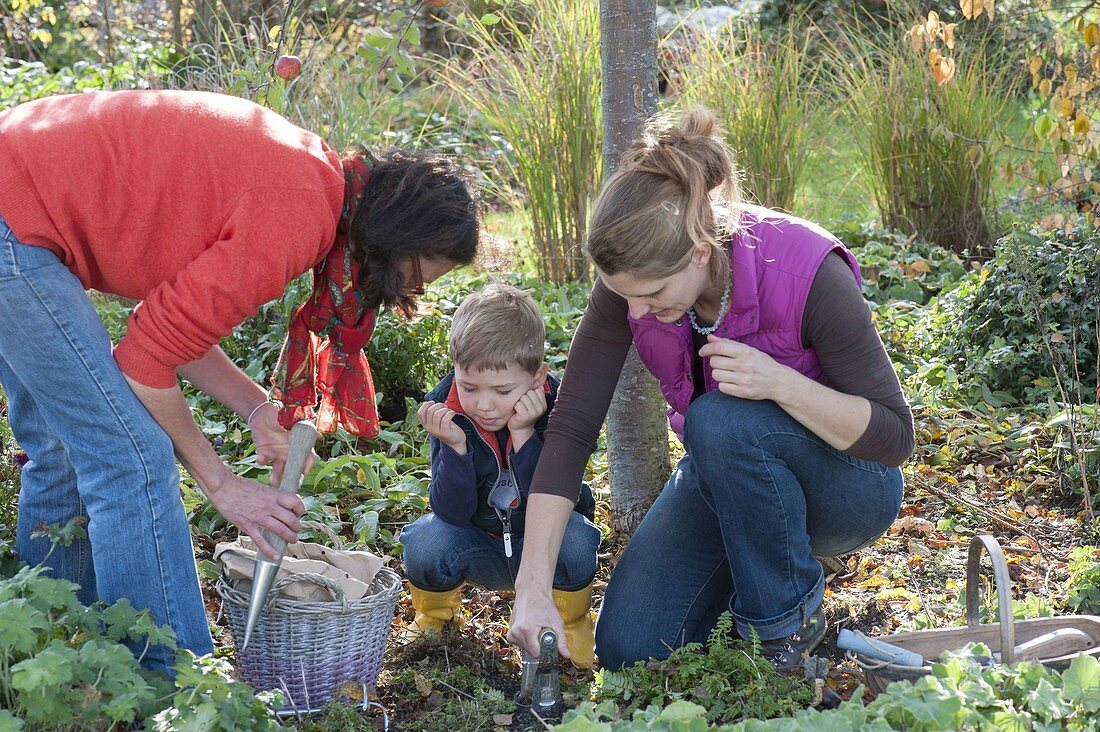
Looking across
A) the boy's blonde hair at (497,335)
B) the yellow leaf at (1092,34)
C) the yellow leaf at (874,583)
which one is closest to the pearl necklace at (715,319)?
the boy's blonde hair at (497,335)

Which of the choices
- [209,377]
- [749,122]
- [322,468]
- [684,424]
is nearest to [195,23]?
[749,122]

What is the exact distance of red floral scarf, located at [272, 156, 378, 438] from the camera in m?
2.27

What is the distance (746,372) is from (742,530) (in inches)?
13.9

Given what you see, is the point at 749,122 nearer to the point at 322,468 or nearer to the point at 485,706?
the point at 322,468

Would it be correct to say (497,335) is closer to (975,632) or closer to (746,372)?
(746,372)

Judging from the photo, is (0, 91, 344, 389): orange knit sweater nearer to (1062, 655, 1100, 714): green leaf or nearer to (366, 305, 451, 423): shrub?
(1062, 655, 1100, 714): green leaf

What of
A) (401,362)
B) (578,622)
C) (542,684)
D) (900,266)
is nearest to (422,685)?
(542,684)

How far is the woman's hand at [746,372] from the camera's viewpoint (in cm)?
226

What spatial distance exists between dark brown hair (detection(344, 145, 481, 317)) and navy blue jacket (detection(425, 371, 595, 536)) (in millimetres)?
473

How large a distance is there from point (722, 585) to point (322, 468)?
1389 millimetres

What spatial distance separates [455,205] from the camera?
2.23 meters

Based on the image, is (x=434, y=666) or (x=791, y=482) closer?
(x=791, y=482)

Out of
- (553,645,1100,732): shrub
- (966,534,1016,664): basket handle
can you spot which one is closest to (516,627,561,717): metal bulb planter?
(553,645,1100,732): shrub

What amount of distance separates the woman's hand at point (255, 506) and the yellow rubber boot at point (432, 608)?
63cm
